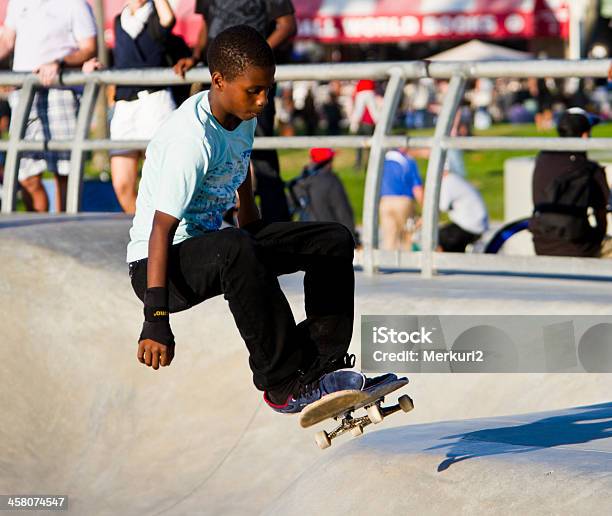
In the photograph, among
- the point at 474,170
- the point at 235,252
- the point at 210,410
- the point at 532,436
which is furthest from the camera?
the point at 474,170

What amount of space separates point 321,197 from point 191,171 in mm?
5824

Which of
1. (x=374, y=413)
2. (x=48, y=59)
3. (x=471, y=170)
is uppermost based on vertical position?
(x=48, y=59)

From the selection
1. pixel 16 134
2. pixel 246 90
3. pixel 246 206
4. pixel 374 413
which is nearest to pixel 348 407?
pixel 374 413

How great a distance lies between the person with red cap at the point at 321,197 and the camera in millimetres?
10047

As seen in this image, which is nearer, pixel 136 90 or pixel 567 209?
pixel 567 209

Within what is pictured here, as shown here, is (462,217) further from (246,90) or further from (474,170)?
(474,170)

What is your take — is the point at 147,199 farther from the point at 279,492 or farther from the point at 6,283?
the point at 6,283

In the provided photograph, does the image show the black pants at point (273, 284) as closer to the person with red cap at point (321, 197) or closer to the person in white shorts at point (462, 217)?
the person with red cap at point (321, 197)

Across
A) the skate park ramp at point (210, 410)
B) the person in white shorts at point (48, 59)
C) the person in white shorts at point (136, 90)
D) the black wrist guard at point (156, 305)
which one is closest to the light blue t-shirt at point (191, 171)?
the black wrist guard at point (156, 305)

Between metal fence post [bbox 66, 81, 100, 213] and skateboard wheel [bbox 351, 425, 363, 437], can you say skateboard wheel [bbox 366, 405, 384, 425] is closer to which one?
skateboard wheel [bbox 351, 425, 363, 437]

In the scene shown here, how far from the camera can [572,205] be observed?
7.86 meters

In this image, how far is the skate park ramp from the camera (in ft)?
15.9

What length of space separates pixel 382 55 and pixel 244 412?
39.6 m

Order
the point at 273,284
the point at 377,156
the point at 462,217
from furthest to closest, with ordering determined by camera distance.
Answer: the point at 462,217 → the point at 377,156 → the point at 273,284
